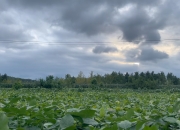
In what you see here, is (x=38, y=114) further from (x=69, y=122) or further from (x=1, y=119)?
(x=1, y=119)

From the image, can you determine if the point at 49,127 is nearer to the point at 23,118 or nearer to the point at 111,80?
the point at 23,118

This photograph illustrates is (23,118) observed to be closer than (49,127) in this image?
No

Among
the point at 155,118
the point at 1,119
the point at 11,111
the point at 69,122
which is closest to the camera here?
the point at 1,119

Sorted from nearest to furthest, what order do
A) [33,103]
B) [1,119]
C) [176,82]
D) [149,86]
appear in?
[1,119], [33,103], [149,86], [176,82]

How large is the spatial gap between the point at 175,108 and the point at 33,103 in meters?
0.68

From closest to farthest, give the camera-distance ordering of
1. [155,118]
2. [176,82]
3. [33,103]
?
[155,118]
[33,103]
[176,82]

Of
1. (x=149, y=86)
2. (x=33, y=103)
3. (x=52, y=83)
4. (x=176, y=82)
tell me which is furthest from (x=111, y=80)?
(x=33, y=103)

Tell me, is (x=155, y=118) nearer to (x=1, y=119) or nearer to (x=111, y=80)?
(x=1, y=119)

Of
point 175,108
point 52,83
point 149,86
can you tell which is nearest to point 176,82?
point 149,86

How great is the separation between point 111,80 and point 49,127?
49.7 metres

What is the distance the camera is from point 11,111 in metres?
1.03

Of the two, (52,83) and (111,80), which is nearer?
(52,83)

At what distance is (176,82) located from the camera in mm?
49000

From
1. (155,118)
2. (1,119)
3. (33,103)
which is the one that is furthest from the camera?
(33,103)
